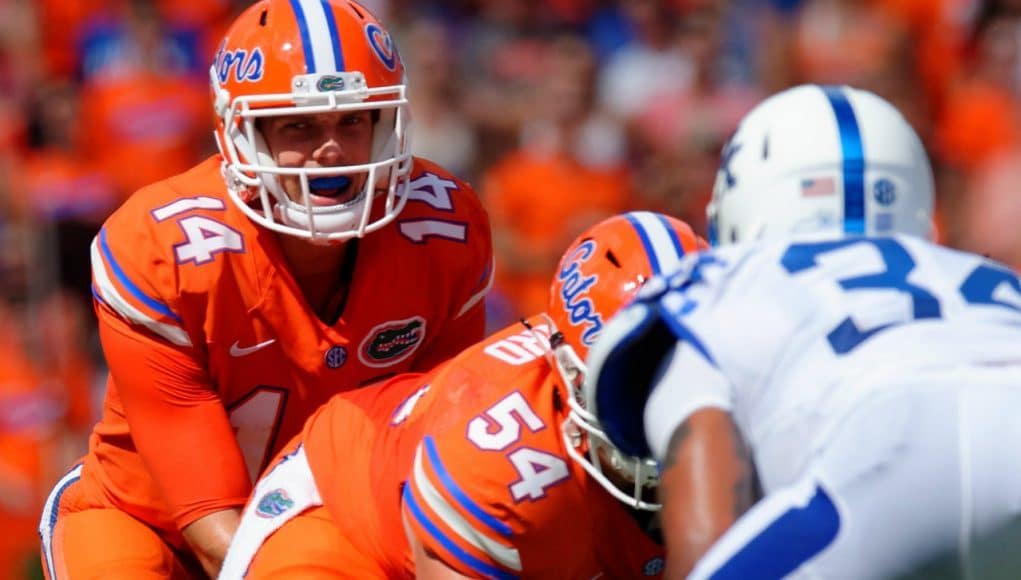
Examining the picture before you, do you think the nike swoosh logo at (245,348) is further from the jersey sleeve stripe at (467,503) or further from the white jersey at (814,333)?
the white jersey at (814,333)

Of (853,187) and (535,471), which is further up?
(853,187)

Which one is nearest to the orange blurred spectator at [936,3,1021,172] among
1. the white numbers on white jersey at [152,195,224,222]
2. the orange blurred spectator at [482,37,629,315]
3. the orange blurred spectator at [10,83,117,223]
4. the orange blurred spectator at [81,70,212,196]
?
the orange blurred spectator at [482,37,629,315]

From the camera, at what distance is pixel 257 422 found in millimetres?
3527

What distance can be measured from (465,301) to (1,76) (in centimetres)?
479

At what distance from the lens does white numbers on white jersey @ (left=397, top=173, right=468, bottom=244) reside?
355 centimetres

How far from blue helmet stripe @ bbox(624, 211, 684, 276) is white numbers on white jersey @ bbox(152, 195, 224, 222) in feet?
3.23

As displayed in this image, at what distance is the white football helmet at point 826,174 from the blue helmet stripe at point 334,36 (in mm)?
1352

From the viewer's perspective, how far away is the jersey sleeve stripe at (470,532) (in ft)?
8.73

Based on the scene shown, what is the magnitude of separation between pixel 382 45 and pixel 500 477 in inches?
50.1

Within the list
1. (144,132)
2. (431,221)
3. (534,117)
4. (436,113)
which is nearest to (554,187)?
(534,117)

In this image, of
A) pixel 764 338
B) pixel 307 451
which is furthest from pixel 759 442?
pixel 307 451

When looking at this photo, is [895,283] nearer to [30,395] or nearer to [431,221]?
[431,221]

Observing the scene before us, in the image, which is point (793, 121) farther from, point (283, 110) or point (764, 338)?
point (283, 110)

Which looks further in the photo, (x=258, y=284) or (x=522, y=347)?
(x=258, y=284)
